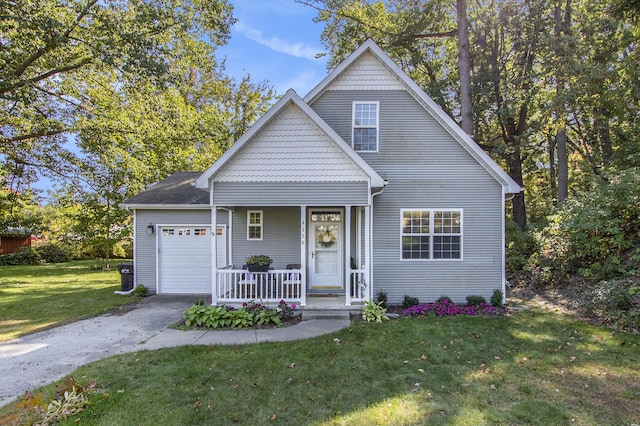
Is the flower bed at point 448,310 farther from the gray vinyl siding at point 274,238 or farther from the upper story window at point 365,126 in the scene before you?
the upper story window at point 365,126

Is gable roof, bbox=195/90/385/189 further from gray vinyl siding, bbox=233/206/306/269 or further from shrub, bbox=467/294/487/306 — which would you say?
shrub, bbox=467/294/487/306

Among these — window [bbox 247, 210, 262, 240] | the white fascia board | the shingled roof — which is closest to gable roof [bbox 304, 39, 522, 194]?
window [bbox 247, 210, 262, 240]

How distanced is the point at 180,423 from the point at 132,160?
1595 centimetres

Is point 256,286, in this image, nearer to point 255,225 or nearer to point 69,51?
point 255,225

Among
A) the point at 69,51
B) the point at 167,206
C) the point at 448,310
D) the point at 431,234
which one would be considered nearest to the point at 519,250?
the point at 431,234

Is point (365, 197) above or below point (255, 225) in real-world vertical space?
above

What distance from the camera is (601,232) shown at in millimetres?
9344

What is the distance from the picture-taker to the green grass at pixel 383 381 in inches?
152

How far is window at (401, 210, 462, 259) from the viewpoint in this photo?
925 cm

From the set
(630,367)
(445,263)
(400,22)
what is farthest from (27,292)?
(400,22)

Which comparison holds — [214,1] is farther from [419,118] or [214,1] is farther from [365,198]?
[365,198]

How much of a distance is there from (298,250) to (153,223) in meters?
5.01

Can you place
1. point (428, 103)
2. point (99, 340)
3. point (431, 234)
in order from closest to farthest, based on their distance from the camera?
point (99, 340) < point (428, 103) < point (431, 234)

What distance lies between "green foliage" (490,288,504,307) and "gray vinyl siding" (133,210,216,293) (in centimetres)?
836
